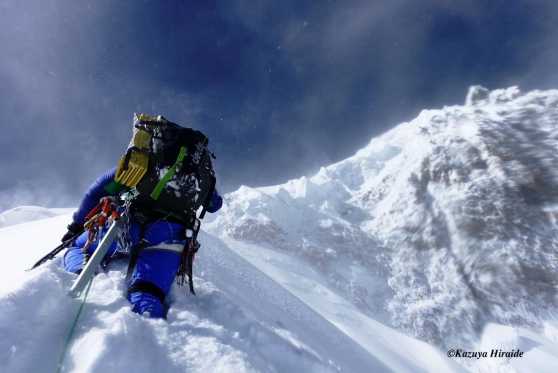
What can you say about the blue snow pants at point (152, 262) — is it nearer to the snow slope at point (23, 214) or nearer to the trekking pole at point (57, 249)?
the trekking pole at point (57, 249)

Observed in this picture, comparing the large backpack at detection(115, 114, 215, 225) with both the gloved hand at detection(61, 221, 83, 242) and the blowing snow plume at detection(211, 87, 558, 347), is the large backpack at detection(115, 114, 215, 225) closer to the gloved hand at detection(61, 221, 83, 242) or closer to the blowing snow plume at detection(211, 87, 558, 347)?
the gloved hand at detection(61, 221, 83, 242)

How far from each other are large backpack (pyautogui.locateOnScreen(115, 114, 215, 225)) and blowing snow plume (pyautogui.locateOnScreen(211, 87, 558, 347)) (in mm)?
46784

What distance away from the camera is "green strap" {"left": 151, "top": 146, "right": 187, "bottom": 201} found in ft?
12.9

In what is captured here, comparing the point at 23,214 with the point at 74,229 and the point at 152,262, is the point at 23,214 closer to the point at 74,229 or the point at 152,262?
the point at 74,229

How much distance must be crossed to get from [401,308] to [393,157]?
84.9 meters

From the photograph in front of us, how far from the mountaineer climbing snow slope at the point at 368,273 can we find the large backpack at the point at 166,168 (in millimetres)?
883

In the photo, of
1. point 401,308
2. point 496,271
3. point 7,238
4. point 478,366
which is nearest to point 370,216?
point 496,271

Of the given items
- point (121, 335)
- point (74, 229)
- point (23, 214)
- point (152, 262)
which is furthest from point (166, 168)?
point (23, 214)

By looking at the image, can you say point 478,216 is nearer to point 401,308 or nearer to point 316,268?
point 401,308

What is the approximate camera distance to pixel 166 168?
4.06 m

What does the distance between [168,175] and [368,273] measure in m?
68.0

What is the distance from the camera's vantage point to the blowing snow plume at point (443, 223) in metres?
60.6

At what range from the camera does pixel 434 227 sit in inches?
3430

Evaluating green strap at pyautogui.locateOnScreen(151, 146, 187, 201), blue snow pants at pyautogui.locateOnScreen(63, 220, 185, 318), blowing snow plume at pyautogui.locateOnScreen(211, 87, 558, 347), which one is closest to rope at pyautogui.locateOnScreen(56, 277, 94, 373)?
blue snow pants at pyautogui.locateOnScreen(63, 220, 185, 318)
